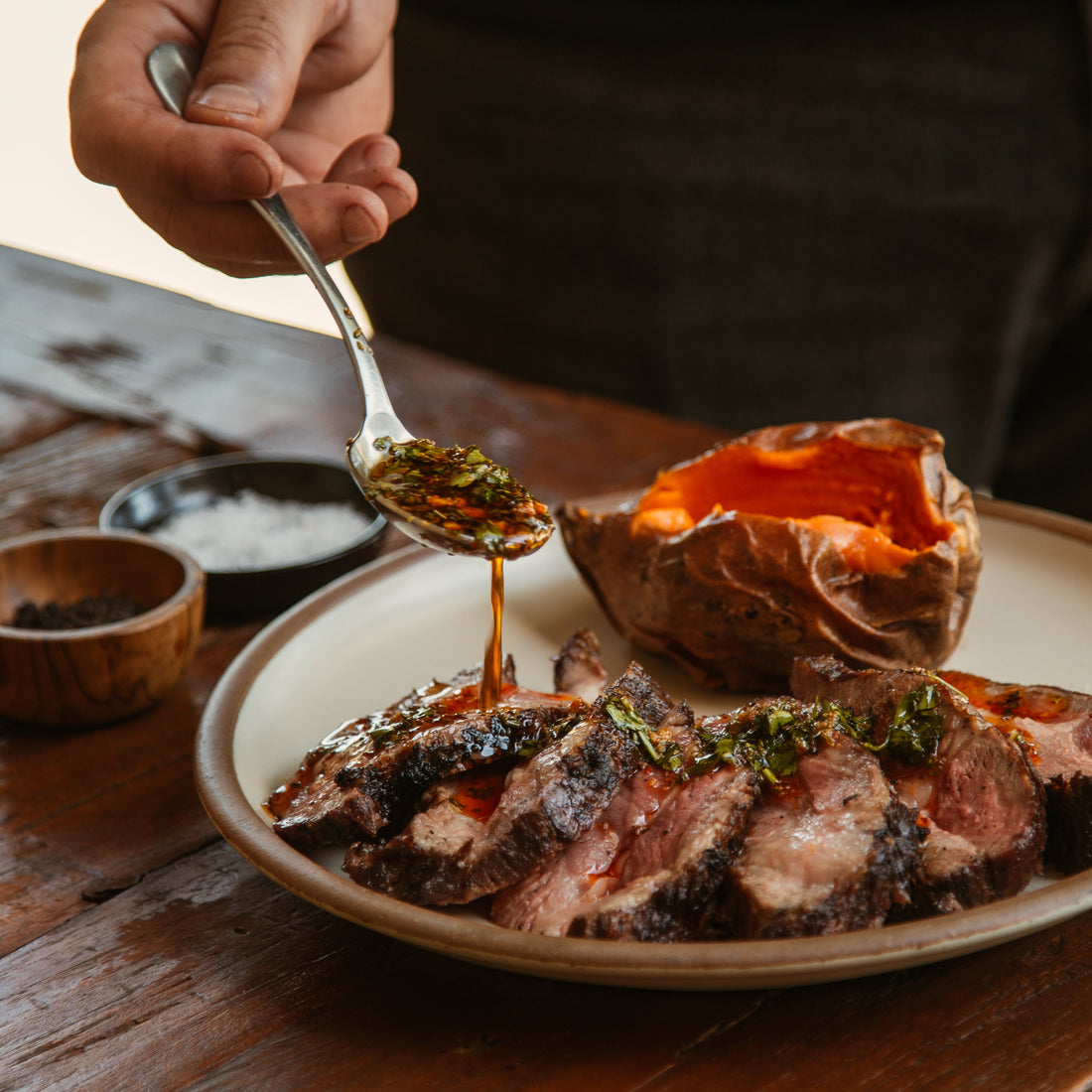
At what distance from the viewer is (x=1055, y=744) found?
4.98 ft

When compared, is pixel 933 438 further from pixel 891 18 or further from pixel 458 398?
pixel 891 18

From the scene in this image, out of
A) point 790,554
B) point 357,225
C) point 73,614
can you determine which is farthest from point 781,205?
point 73,614

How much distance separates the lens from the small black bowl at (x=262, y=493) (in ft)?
7.31

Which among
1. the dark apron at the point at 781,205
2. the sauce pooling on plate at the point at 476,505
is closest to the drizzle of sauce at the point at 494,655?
the sauce pooling on plate at the point at 476,505

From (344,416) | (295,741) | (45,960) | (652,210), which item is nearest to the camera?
(45,960)

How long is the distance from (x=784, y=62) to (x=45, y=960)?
3033mm

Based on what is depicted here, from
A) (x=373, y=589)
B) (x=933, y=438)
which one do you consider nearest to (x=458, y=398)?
(x=373, y=589)

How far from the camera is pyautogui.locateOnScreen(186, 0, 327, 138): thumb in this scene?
190 centimetres

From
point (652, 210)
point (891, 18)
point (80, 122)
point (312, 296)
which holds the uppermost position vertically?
point (891, 18)

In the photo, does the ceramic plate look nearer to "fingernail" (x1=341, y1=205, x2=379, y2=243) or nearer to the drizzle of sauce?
the drizzle of sauce

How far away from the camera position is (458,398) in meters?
3.30

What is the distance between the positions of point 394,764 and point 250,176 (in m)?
0.93

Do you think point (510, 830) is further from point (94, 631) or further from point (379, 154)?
point (379, 154)

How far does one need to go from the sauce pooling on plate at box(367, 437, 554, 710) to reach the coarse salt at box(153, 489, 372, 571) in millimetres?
501
